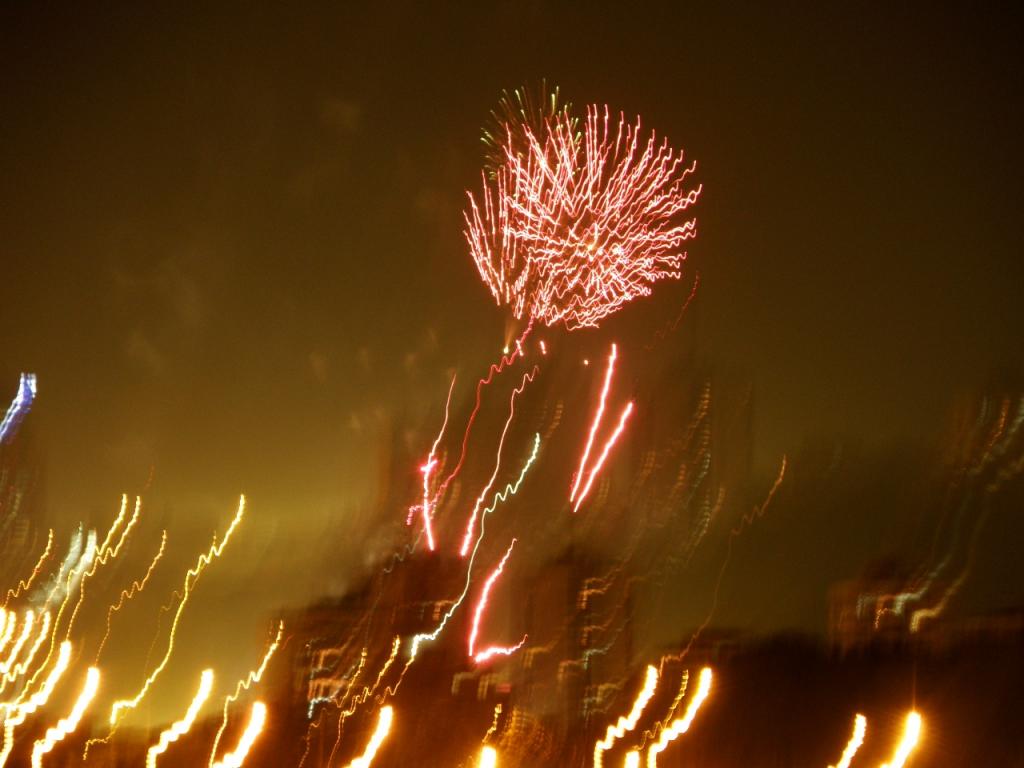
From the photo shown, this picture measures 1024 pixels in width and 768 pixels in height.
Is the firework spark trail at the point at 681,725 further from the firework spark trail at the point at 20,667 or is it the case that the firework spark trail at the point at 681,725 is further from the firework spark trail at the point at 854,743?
the firework spark trail at the point at 20,667

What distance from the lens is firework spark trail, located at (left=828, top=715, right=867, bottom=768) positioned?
1262 centimetres

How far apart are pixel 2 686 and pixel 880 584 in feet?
51.9

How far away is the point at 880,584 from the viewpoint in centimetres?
1748

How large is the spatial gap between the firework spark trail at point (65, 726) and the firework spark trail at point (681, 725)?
777 centimetres

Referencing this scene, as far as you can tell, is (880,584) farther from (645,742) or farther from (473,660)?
(473,660)

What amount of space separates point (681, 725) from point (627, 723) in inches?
72.2

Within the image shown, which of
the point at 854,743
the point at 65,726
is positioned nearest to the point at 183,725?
the point at 65,726

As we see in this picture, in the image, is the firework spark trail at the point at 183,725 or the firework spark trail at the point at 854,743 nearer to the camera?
the firework spark trail at the point at 854,743

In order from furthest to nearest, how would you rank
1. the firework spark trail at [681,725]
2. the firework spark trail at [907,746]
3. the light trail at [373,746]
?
the light trail at [373,746], the firework spark trail at [681,725], the firework spark trail at [907,746]

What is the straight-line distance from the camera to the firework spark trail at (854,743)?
1262 centimetres

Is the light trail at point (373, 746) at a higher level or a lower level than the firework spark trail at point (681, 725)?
lower

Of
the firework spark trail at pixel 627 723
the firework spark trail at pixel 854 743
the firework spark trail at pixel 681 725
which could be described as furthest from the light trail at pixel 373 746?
the firework spark trail at pixel 854 743

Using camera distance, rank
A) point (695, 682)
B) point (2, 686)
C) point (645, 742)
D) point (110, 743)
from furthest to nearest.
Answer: point (2, 686)
point (110, 743)
point (695, 682)
point (645, 742)

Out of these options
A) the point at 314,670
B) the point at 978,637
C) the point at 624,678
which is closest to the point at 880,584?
the point at 978,637
